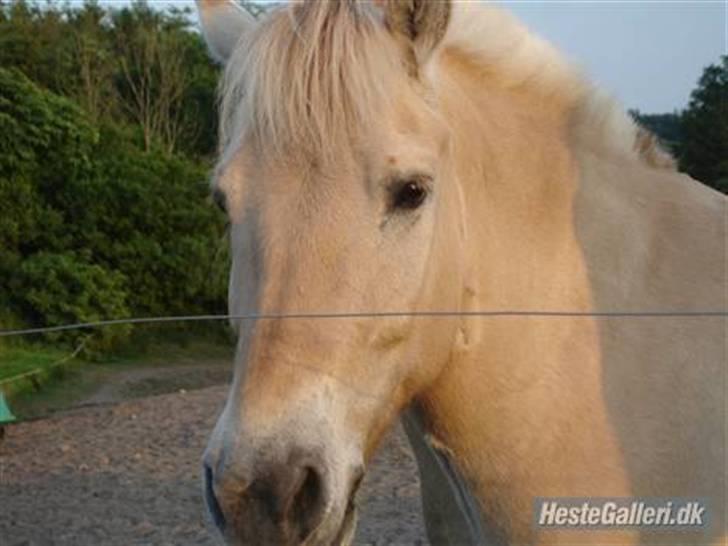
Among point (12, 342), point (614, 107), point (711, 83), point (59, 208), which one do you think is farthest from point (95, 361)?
point (614, 107)

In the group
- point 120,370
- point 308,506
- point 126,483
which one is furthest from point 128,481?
point 120,370

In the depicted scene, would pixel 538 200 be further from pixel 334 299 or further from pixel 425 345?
pixel 334 299

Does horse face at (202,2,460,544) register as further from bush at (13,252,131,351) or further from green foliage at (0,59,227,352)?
green foliage at (0,59,227,352)

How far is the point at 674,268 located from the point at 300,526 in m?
1.19

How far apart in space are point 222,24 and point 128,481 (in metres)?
6.28

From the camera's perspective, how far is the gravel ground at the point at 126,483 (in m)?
6.56

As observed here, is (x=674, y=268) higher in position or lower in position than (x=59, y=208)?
higher

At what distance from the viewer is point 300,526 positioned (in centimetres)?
177

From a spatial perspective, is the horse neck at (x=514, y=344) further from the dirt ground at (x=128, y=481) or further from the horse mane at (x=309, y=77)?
the dirt ground at (x=128, y=481)

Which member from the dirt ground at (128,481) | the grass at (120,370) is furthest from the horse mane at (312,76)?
the grass at (120,370)

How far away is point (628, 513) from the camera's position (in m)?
2.11

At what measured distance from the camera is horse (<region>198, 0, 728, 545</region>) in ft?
6.05

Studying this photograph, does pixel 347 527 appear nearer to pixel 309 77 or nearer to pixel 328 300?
pixel 328 300

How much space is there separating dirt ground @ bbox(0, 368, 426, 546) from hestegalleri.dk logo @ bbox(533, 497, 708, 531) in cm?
Result: 406
